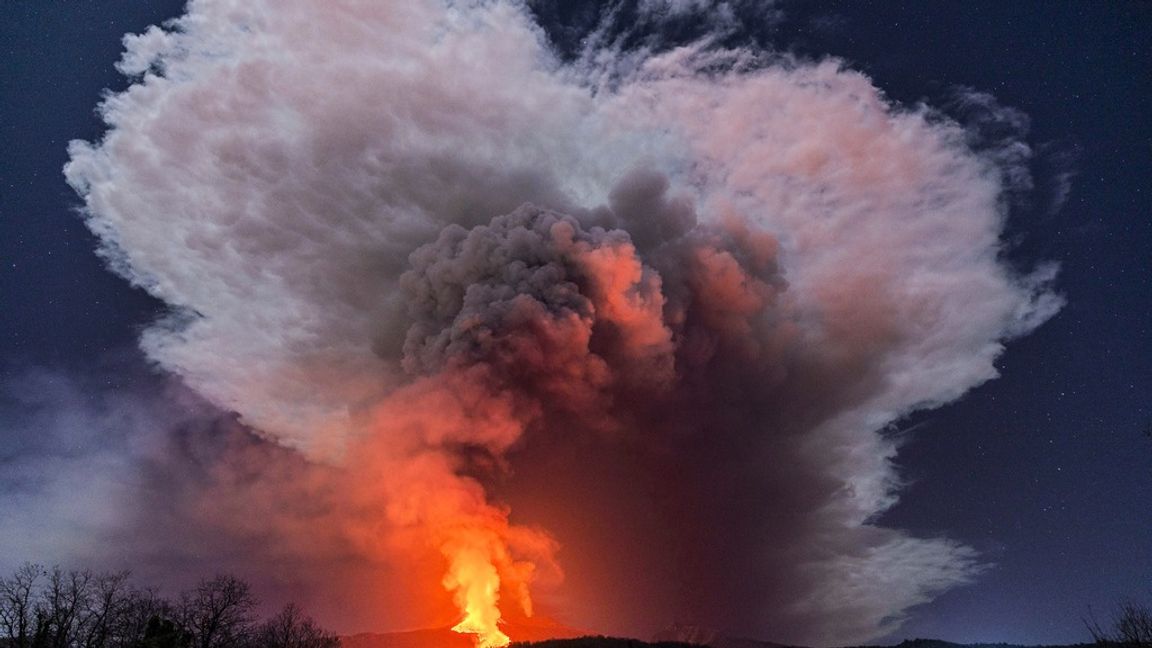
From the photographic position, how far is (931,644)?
75.1 m

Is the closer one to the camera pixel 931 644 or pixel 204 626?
pixel 204 626

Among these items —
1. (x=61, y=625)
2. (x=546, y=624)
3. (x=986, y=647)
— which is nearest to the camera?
(x=61, y=625)

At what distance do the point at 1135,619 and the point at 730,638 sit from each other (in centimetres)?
13594

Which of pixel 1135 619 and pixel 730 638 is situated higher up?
pixel 730 638

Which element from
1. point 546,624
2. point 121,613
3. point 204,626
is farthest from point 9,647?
point 546,624

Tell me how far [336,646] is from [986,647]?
77.2 metres

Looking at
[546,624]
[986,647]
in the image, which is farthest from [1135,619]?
[546,624]

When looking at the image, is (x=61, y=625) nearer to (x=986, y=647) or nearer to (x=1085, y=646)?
(x=1085, y=646)

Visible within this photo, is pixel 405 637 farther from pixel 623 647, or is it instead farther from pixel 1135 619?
pixel 1135 619

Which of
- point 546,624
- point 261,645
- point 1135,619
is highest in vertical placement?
point 546,624

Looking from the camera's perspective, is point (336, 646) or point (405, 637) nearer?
point (336, 646)

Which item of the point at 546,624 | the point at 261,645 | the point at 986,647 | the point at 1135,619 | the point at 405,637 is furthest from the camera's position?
the point at 405,637

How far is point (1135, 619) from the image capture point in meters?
40.3

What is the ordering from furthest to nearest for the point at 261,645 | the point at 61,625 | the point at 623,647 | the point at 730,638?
the point at 730,638
the point at 261,645
the point at 61,625
the point at 623,647
